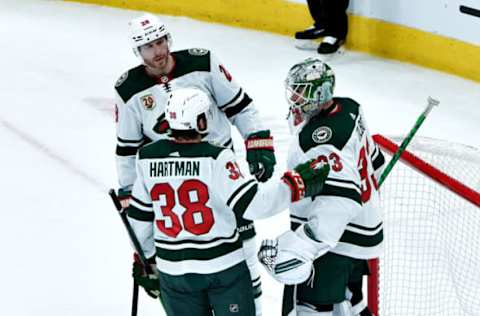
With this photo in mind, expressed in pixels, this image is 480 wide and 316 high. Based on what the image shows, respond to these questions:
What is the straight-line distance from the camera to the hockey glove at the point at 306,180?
2.82 meters

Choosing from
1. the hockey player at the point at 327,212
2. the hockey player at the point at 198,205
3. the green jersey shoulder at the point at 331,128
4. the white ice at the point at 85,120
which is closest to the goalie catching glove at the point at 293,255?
the hockey player at the point at 327,212

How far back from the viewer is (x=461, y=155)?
3539 millimetres

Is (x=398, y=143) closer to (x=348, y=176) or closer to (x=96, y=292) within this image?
(x=348, y=176)

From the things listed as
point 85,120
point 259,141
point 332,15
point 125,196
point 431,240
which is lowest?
point 85,120

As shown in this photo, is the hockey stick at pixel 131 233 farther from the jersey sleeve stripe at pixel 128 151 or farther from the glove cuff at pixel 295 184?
the glove cuff at pixel 295 184

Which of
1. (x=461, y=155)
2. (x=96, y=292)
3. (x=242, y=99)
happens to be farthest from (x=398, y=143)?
(x=96, y=292)

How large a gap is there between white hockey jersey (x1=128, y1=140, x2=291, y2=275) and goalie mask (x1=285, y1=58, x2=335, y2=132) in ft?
0.78

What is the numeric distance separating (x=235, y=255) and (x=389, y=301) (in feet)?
2.99

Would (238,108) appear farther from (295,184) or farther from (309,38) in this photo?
(309,38)

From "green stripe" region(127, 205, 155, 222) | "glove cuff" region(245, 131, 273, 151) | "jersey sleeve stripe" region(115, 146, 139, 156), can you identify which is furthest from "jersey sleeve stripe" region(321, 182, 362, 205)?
"jersey sleeve stripe" region(115, 146, 139, 156)

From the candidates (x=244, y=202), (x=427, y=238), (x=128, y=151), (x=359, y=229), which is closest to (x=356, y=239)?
(x=359, y=229)

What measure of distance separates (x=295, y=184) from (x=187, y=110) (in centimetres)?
37

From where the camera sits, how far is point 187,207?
2.92m

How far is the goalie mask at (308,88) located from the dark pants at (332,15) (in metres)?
4.03
